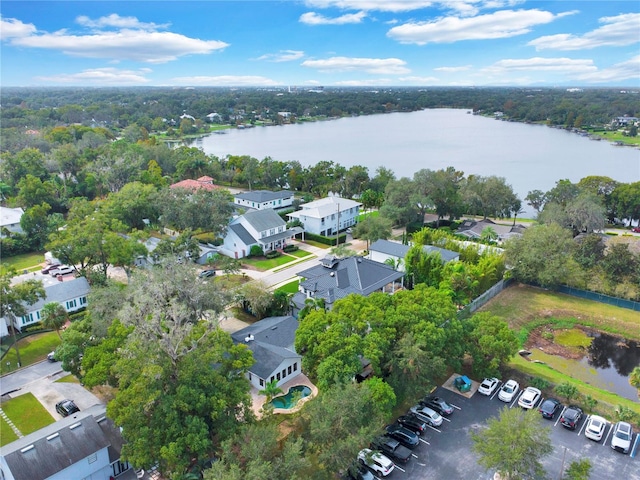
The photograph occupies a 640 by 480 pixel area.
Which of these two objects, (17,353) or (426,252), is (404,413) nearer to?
(426,252)

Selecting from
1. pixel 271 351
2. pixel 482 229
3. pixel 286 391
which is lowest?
pixel 286 391

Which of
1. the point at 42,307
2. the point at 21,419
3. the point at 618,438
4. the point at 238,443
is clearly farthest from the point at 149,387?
the point at 618,438

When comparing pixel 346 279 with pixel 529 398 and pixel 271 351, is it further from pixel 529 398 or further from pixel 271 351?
pixel 529 398

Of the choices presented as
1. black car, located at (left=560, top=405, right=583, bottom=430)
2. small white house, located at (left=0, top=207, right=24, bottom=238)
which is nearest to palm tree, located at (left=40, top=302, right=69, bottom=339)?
small white house, located at (left=0, top=207, right=24, bottom=238)

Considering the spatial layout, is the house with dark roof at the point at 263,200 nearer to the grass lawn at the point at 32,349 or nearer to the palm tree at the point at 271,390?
the grass lawn at the point at 32,349

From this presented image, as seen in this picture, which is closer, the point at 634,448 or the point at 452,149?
the point at 634,448

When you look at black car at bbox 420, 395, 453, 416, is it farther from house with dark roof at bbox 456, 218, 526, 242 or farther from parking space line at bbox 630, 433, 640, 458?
house with dark roof at bbox 456, 218, 526, 242

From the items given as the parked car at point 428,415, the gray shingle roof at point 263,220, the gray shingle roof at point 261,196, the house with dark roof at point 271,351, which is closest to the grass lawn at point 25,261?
the gray shingle roof at point 263,220

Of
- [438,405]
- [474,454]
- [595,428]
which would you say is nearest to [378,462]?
[474,454]

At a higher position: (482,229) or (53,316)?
(53,316)
